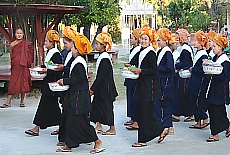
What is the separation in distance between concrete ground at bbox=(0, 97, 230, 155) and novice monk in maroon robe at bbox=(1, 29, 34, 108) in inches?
63.8

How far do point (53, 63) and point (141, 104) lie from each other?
152cm

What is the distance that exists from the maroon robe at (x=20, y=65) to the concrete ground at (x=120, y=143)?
5.39 feet

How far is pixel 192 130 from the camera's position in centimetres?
777

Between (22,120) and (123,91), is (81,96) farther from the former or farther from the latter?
(123,91)

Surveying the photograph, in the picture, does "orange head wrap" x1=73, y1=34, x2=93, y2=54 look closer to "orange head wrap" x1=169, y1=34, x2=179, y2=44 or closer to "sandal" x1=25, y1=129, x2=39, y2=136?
"orange head wrap" x1=169, y1=34, x2=179, y2=44

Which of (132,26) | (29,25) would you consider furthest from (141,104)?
(132,26)

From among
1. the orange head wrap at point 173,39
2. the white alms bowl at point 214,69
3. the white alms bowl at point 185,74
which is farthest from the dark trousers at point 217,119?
the orange head wrap at point 173,39

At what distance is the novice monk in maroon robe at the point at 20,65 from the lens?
998 centimetres

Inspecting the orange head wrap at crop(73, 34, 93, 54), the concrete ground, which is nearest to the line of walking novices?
the orange head wrap at crop(73, 34, 93, 54)

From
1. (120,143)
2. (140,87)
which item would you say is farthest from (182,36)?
(120,143)

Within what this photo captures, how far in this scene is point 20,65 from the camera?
396 inches

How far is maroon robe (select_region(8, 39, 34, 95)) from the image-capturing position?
32.7 ft

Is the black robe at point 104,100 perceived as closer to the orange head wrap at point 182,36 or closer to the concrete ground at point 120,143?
the concrete ground at point 120,143

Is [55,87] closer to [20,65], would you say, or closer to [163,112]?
[163,112]
